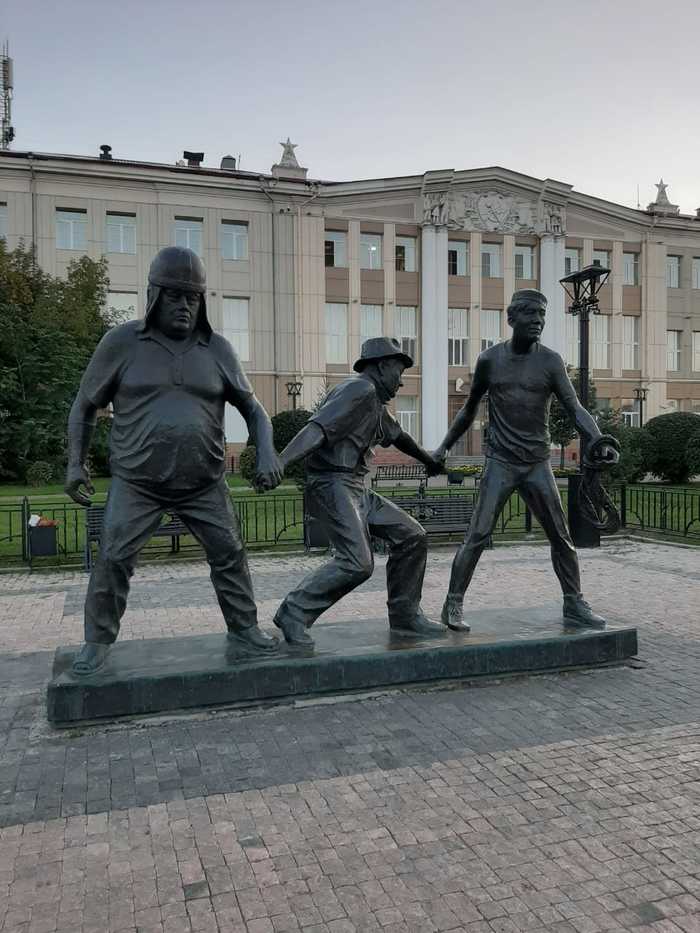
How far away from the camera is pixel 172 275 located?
183 inches

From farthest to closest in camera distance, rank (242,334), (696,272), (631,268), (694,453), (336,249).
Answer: (696,272), (631,268), (336,249), (242,334), (694,453)

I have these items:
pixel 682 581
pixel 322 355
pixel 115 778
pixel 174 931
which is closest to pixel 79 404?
pixel 115 778

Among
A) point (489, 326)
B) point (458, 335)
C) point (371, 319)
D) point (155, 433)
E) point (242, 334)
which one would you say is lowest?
point (155, 433)

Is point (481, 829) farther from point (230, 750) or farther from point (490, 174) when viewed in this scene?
point (490, 174)

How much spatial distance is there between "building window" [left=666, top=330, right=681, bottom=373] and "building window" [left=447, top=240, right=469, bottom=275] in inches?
497

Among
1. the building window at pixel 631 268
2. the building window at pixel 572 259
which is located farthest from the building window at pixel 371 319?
the building window at pixel 631 268

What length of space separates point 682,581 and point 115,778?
789 cm

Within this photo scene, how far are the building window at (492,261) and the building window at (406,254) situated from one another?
361 centimetres

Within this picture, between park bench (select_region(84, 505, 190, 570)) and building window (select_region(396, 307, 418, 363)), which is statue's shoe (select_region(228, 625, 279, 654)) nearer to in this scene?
park bench (select_region(84, 505, 190, 570))

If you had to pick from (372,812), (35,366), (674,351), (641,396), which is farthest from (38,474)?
(674,351)

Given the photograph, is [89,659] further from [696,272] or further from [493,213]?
[696,272]

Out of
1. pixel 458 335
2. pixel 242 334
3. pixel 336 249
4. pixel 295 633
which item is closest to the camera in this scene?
pixel 295 633

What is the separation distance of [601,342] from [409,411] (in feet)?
36.1

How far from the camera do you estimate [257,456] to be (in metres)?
4.80
